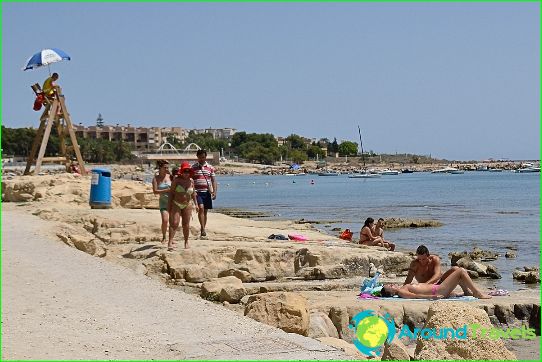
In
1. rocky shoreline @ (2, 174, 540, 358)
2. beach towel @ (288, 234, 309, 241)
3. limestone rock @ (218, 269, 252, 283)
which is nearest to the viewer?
rocky shoreline @ (2, 174, 540, 358)

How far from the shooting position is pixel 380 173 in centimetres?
12900

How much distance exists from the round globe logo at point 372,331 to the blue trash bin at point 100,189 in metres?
9.44

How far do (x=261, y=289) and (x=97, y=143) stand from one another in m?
129

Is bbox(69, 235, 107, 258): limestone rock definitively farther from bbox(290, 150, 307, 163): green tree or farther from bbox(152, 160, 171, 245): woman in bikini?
bbox(290, 150, 307, 163): green tree

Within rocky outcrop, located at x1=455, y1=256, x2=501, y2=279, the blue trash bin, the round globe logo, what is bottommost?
rocky outcrop, located at x1=455, y1=256, x2=501, y2=279

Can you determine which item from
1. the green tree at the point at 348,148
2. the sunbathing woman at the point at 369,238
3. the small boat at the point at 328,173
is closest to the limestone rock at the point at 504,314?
the sunbathing woman at the point at 369,238

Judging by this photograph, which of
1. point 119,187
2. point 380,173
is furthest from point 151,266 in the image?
point 380,173

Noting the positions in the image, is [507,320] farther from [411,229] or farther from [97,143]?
[97,143]

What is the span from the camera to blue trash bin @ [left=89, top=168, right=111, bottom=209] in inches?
669

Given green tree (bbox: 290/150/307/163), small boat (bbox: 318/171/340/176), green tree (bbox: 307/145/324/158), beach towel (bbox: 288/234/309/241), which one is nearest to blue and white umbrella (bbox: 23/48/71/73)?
beach towel (bbox: 288/234/309/241)

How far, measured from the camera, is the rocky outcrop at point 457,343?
6.20 m

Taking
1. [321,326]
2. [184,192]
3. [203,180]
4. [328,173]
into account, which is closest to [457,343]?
[321,326]

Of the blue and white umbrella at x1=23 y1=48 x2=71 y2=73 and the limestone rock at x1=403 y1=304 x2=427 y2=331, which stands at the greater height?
the blue and white umbrella at x1=23 y1=48 x2=71 y2=73

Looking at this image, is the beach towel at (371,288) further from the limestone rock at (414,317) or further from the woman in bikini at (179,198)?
the woman in bikini at (179,198)
